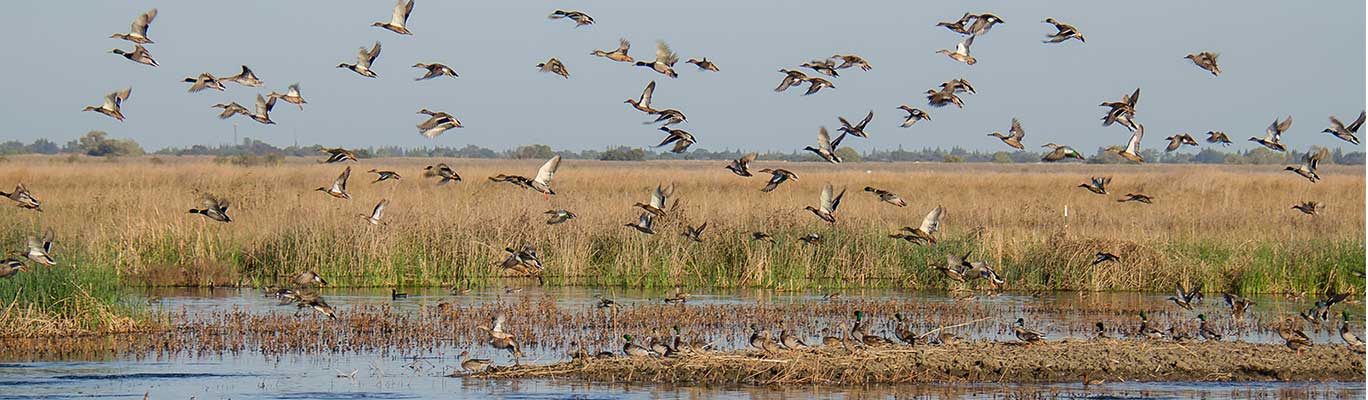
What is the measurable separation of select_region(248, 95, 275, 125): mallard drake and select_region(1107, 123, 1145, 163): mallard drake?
8.70m

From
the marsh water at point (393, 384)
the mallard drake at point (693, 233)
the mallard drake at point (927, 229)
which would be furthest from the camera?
the mallard drake at point (693, 233)

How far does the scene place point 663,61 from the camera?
55.9 feet

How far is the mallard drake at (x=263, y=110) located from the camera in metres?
16.7

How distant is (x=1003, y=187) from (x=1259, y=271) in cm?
2597

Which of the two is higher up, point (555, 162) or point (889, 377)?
point (555, 162)

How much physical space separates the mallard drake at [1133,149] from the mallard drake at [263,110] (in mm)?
8699

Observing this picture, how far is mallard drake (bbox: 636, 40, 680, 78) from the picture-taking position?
16.8 m

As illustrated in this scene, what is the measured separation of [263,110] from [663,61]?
4229mm

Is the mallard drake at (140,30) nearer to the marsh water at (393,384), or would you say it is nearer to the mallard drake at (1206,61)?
the marsh water at (393,384)

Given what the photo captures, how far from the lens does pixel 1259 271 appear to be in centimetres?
2336

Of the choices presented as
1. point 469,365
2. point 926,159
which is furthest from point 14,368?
point 926,159

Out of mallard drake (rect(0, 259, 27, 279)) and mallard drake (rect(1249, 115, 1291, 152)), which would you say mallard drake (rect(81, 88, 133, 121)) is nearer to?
mallard drake (rect(0, 259, 27, 279))

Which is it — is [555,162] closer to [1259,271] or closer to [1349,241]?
[1259,271]

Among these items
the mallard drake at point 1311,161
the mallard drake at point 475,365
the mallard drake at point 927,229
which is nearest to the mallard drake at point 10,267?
the mallard drake at point 475,365
